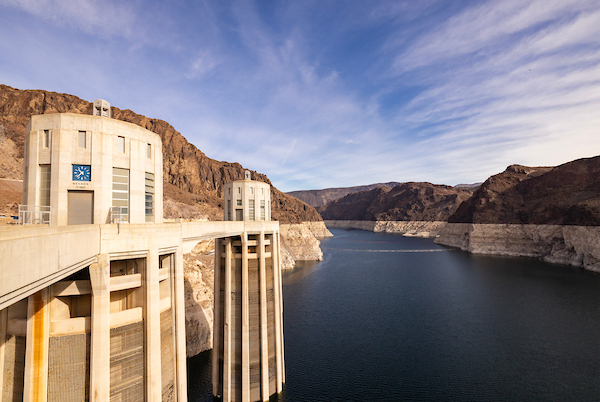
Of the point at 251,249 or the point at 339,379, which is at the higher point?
the point at 251,249

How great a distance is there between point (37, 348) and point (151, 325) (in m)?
4.03

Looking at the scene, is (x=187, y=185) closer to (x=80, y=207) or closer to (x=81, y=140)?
(x=81, y=140)

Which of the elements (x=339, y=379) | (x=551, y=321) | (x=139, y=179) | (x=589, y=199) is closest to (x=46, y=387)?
(x=139, y=179)

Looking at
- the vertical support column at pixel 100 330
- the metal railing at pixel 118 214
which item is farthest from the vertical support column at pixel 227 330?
the vertical support column at pixel 100 330

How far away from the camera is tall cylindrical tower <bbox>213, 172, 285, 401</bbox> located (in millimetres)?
28375

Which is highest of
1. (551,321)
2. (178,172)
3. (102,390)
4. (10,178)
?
(178,172)

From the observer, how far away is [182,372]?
15180 millimetres

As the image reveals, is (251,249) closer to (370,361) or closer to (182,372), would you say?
(182,372)

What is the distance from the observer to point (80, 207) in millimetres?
12555

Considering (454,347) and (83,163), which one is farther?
(454,347)

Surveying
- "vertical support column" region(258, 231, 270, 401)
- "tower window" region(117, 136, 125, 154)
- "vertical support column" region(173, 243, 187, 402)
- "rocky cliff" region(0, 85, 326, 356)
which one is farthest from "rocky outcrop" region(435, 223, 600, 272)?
"tower window" region(117, 136, 125, 154)

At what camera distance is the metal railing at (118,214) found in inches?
507

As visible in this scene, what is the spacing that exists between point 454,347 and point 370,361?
1235 cm

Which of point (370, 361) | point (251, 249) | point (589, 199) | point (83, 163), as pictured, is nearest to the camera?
point (83, 163)
